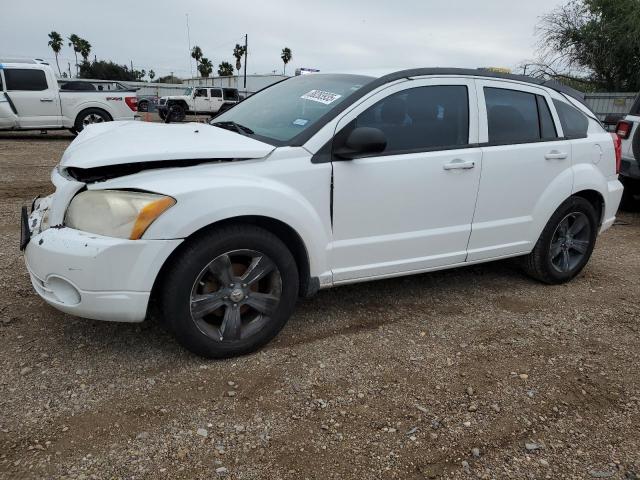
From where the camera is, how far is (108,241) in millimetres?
2512

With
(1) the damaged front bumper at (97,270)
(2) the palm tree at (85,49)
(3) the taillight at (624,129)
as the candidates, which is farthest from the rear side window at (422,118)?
(2) the palm tree at (85,49)

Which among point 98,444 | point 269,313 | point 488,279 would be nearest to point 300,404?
point 269,313

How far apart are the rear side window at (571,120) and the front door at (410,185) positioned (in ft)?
3.18

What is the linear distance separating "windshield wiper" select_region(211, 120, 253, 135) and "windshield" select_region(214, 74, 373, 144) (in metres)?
0.03

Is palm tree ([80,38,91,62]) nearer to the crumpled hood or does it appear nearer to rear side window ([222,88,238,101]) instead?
rear side window ([222,88,238,101])

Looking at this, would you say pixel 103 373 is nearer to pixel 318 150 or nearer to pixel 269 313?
pixel 269 313

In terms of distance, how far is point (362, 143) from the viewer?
117 inches

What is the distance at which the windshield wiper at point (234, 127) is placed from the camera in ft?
11.1

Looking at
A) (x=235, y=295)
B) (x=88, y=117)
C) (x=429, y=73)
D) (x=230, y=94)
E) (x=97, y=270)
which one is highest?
(x=429, y=73)

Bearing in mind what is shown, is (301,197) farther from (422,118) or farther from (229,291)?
(422,118)

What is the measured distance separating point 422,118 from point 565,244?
1864 millimetres

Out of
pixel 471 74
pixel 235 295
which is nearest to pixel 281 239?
pixel 235 295

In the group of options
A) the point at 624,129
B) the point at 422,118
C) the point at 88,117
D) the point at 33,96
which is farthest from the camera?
the point at 88,117

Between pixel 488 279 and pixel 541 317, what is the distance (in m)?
0.76
